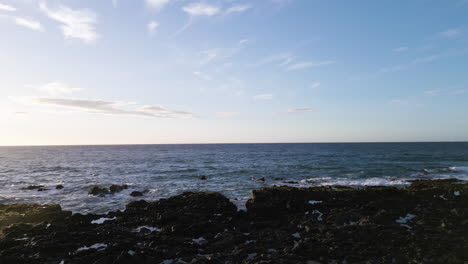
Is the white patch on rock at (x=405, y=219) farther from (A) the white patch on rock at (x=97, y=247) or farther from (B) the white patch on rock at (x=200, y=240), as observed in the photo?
(A) the white patch on rock at (x=97, y=247)

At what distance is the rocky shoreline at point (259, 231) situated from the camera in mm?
11906

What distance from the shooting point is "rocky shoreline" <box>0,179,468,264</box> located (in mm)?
11906

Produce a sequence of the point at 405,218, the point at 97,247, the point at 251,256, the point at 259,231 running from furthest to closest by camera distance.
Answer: the point at 405,218
the point at 259,231
the point at 97,247
the point at 251,256

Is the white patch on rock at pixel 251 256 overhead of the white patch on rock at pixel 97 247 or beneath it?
overhead

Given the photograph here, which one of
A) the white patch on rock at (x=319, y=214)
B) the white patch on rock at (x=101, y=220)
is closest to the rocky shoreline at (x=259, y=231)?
the white patch on rock at (x=101, y=220)

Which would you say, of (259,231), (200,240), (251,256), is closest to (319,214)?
(259,231)

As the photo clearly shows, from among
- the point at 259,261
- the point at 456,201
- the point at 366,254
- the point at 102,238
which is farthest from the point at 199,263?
the point at 456,201

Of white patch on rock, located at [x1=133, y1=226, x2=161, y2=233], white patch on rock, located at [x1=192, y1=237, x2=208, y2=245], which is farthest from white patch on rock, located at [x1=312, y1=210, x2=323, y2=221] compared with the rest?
white patch on rock, located at [x1=133, y1=226, x2=161, y2=233]

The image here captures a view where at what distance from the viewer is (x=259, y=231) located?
1531 centimetres

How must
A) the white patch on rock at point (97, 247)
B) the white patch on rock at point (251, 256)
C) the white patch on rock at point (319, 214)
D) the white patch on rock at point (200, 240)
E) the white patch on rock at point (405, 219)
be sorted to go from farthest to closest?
the white patch on rock at point (319, 214)
the white patch on rock at point (405, 219)
the white patch on rock at point (200, 240)
the white patch on rock at point (97, 247)
the white patch on rock at point (251, 256)

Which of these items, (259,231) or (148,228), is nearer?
(259,231)

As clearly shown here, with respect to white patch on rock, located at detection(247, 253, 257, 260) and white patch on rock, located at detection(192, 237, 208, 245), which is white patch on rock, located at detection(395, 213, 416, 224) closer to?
white patch on rock, located at detection(247, 253, 257, 260)

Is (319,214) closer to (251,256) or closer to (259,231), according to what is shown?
(259,231)

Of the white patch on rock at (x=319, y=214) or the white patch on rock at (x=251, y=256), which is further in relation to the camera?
the white patch on rock at (x=319, y=214)
